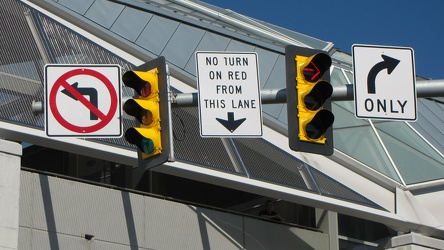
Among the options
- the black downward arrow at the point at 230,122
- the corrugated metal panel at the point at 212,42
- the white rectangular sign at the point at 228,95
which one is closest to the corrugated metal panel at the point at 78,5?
the corrugated metal panel at the point at 212,42

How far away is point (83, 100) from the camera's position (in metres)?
12.3

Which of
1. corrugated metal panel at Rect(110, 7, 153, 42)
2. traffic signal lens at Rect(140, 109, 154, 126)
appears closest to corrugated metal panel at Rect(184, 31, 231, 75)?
corrugated metal panel at Rect(110, 7, 153, 42)

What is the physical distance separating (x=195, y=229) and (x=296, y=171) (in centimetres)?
237

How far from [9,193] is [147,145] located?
265 inches

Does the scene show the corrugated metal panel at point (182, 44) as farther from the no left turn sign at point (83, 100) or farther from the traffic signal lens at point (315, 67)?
the traffic signal lens at point (315, 67)

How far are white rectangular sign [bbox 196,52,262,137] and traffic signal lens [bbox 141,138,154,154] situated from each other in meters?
0.75

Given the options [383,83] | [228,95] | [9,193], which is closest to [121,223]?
[9,193]

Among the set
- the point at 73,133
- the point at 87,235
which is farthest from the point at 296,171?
the point at 73,133

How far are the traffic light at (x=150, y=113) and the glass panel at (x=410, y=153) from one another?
1258cm

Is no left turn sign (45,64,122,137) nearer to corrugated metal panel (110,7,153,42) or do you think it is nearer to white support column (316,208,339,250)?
corrugated metal panel (110,7,153,42)

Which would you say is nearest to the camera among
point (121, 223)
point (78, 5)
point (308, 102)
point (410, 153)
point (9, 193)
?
point (308, 102)

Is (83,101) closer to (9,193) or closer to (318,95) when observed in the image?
(318,95)

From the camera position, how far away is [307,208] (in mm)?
24484

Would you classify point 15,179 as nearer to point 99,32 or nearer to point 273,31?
point 99,32
